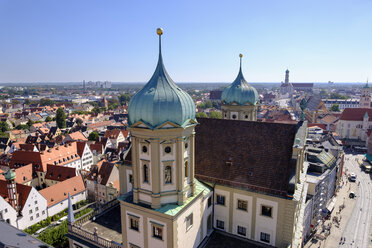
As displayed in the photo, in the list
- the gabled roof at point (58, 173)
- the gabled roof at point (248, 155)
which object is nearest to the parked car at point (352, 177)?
the gabled roof at point (248, 155)

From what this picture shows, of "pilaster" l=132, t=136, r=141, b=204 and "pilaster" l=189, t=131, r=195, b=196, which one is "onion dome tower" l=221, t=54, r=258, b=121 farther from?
"pilaster" l=132, t=136, r=141, b=204

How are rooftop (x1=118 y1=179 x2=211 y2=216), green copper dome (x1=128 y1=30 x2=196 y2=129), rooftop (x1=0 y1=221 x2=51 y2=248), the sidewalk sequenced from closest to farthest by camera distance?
green copper dome (x1=128 y1=30 x2=196 y2=129) → rooftop (x1=118 y1=179 x2=211 y2=216) → rooftop (x1=0 y1=221 x2=51 y2=248) → the sidewalk

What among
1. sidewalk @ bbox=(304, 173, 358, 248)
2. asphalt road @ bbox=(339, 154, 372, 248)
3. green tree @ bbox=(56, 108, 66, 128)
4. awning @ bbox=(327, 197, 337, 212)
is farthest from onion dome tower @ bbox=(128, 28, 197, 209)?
green tree @ bbox=(56, 108, 66, 128)

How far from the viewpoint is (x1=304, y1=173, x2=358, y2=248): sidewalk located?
150ft

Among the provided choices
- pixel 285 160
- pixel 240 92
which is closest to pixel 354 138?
pixel 240 92

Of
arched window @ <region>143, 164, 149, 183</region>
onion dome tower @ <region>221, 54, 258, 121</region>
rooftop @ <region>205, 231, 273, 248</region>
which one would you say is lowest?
rooftop @ <region>205, 231, 273, 248</region>

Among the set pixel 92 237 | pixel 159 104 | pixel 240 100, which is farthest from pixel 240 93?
pixel 92 237

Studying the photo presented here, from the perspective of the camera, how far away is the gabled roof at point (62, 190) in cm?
5252

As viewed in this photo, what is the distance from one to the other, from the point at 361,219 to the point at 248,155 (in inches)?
1692

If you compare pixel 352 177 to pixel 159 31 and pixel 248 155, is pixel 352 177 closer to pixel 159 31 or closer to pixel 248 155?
pixel 248 155

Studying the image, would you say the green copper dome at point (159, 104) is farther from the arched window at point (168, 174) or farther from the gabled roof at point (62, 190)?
the gabled roof at point (62, 190)

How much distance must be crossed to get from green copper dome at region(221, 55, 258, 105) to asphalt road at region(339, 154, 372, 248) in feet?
98.3

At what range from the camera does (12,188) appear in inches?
1807

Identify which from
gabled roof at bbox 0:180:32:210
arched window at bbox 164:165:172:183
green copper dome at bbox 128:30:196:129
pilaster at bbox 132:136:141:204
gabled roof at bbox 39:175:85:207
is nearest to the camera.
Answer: green copper dome at bbox 128:30:196:129
